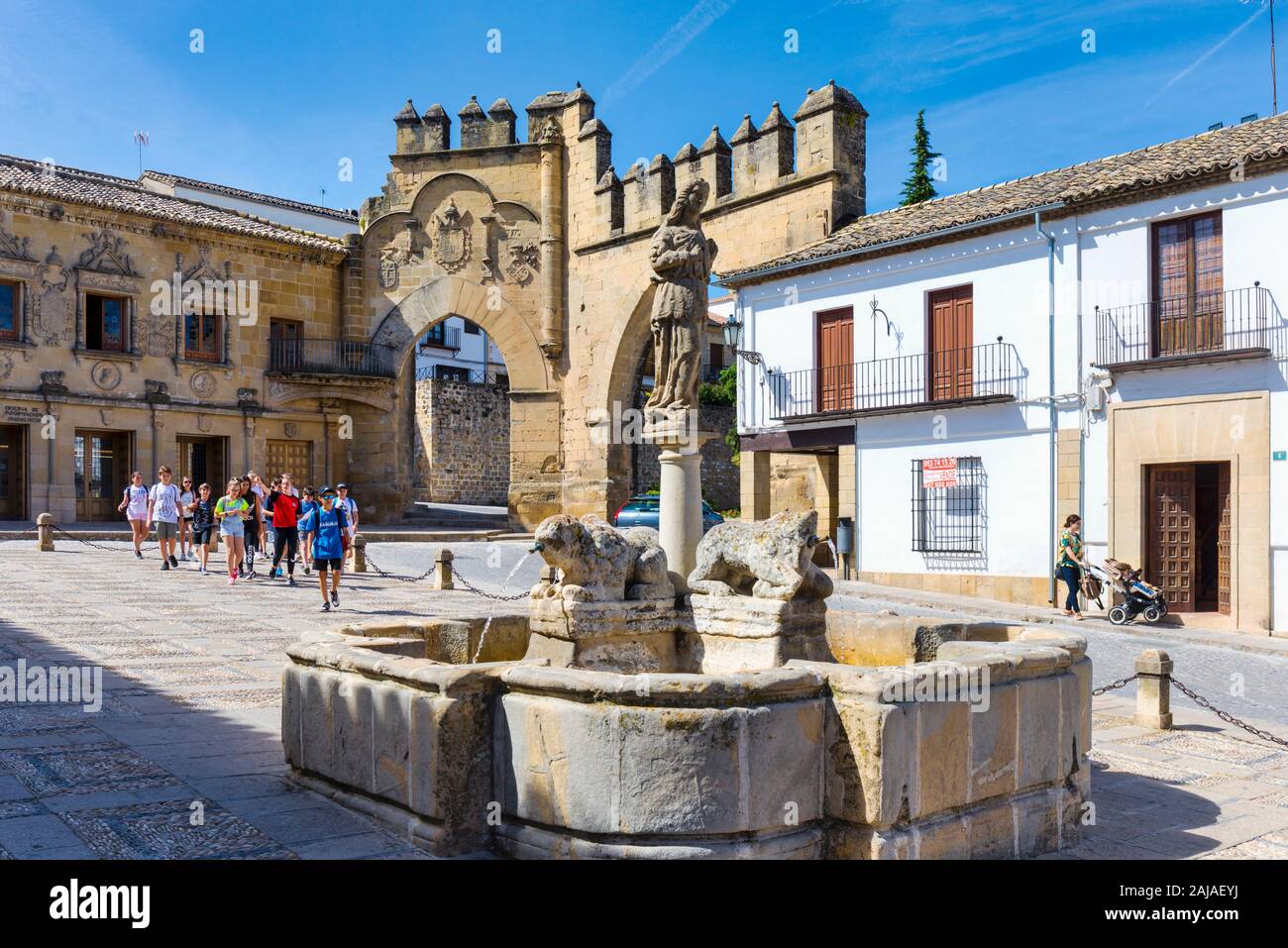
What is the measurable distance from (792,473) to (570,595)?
16108mm

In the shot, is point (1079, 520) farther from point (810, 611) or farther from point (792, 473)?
point (810, 611)

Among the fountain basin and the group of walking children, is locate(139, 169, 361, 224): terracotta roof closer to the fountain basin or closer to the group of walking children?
the group of walking children

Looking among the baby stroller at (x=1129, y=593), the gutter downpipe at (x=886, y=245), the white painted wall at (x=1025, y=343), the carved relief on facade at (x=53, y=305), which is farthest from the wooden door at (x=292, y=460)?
the baby stroller at (x=1129, y=593)

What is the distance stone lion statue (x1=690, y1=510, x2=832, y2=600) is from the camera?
5.65 meters

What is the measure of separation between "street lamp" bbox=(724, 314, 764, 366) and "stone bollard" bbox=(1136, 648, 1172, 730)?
13.9m

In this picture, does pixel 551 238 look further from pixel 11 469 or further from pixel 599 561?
pixel 599 561

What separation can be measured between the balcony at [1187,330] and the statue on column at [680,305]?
9.86 m

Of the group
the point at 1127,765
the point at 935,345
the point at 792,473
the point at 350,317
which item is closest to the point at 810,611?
the point at 1127,765

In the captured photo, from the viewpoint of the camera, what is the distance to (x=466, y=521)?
2872 cm

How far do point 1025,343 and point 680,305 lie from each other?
11.4m

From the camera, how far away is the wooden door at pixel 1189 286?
47.3ft

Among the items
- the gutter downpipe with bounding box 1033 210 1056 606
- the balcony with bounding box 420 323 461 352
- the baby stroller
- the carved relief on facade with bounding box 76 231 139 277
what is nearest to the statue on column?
the baby stroller

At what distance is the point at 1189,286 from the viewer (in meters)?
14.7

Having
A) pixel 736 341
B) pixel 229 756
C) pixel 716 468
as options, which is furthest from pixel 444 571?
pixel 716 468
